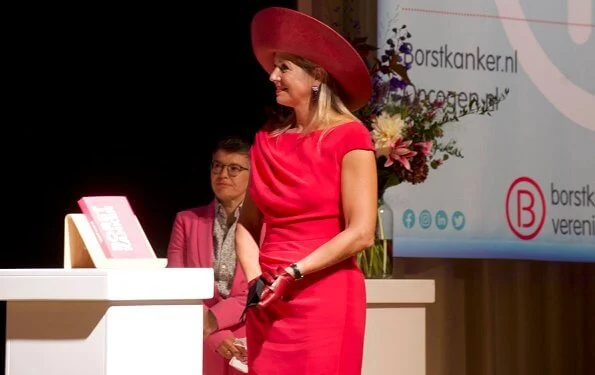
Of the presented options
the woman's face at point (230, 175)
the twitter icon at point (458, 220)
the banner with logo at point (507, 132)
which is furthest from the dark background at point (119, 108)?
the twitter icon at point (458, 220)

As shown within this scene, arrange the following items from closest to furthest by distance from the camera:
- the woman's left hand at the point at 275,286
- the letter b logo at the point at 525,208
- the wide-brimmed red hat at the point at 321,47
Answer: the woman's left hand at the point at 275,286, the wide-brimmed red hat at the point at 321,47, the letter b logo at the point at 525,208

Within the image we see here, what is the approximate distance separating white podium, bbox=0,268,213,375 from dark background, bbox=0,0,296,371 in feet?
7.93

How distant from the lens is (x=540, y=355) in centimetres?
557

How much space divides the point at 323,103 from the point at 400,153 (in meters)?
1.33

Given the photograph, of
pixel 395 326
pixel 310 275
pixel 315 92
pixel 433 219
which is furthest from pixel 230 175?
pixel 433 219

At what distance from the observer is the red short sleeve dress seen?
2717 mm

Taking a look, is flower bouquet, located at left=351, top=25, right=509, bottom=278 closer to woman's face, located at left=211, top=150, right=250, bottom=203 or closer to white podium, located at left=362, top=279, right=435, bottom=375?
white podium, located at left=362, top=279, right=435, bottom=375

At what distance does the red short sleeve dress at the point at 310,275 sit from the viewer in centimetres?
272

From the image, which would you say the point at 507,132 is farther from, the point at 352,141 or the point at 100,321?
the point at 100,321

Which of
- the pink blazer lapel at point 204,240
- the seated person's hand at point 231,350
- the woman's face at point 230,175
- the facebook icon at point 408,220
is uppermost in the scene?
the woman's face at point 230,175

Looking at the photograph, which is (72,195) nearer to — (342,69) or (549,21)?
(342,69)

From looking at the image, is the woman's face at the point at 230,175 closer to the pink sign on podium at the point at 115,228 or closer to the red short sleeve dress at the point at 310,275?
the red short sleeve dress at the point at 310,275

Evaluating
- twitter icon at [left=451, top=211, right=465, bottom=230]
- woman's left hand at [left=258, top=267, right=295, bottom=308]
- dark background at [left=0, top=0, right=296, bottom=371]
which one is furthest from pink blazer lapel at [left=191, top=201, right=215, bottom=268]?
twitter icon at [left=451, top=211, right=465, bottom=230]

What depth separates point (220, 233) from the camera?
390 centimetres
